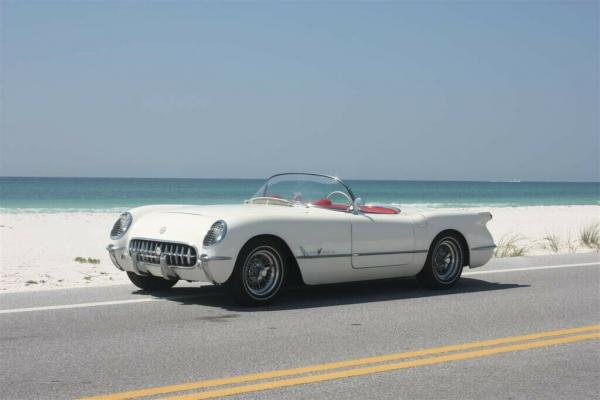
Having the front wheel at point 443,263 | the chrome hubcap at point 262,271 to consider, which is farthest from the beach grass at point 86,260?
the front wheel at point 443,263

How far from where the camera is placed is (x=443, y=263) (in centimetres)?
1004

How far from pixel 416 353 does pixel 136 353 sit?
213 centimetres

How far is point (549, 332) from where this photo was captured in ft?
24.0

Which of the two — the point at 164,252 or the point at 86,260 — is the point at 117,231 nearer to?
the point at 164,252

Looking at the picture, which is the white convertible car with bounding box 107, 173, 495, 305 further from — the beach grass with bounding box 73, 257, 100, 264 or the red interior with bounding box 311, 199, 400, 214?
the beach grass with bounding box 73, 257, 100, 264

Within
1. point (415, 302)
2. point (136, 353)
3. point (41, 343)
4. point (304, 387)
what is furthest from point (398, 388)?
point (415, 302)

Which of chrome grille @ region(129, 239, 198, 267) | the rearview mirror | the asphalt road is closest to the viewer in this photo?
the asphalt road

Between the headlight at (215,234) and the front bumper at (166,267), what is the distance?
156 millimetres

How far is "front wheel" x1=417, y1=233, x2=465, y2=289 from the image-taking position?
982 centimetres

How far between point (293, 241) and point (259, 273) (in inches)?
18.9

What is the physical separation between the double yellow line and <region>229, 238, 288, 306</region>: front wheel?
7.50ft

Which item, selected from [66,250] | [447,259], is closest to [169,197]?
[66,250]

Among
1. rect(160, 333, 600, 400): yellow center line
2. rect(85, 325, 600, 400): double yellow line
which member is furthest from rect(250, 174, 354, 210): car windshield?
rect(160, 333, 600, 400): yellow center line

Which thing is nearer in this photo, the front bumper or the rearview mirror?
the front bumper
